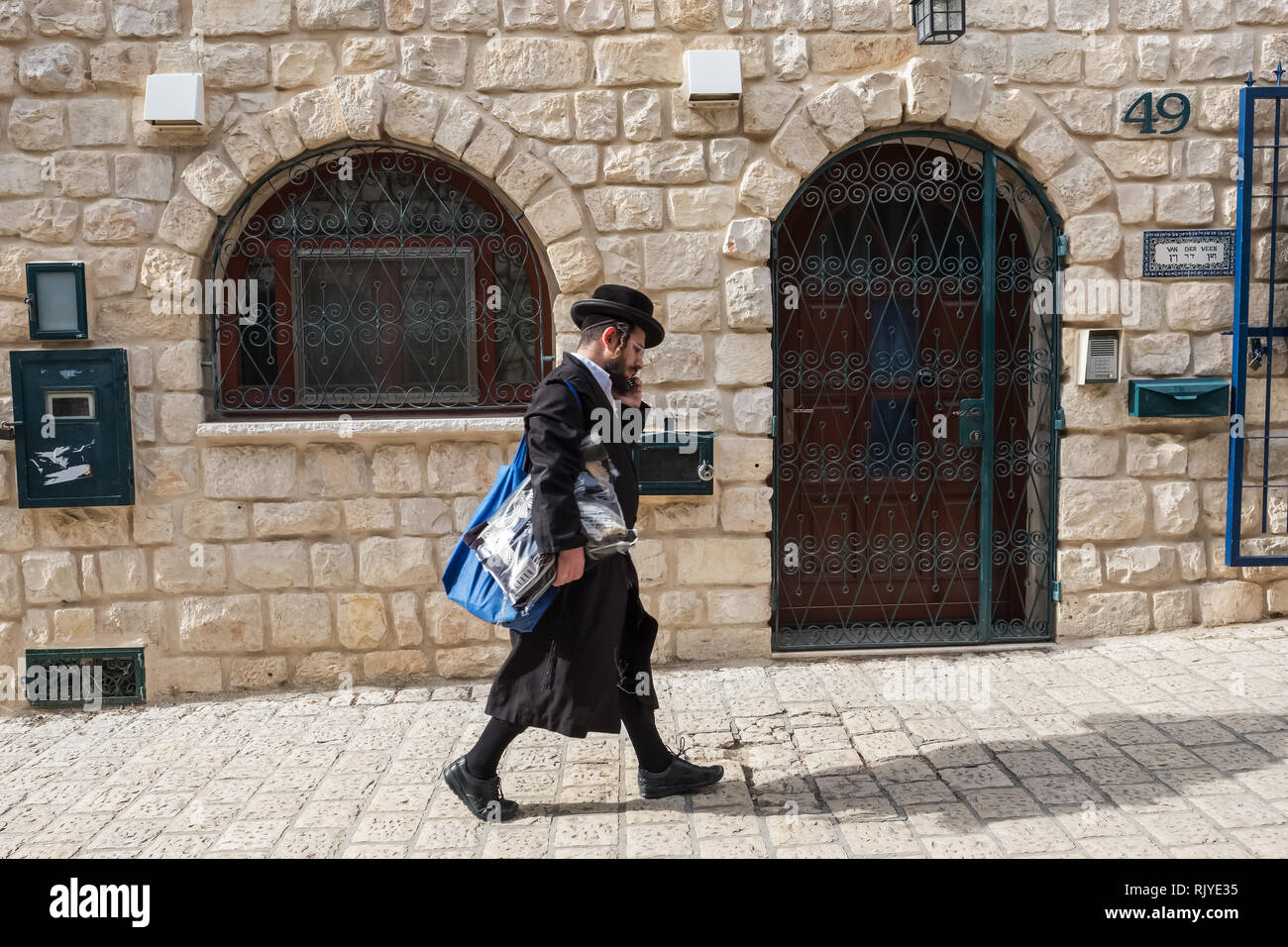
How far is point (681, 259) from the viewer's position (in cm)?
502

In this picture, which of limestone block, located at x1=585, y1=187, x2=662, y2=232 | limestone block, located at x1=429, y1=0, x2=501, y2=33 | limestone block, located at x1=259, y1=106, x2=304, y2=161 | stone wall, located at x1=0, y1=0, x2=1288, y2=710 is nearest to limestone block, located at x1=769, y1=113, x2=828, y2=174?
stone wall, located at x1=0, y1=0, x2=1288, y2=710

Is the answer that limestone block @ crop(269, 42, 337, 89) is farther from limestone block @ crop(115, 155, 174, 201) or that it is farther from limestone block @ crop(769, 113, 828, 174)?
limestone block @ crop(769, 113, 828, 174)

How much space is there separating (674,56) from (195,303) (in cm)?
255

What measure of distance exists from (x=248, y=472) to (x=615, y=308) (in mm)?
2405

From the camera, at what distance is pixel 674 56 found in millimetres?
4965

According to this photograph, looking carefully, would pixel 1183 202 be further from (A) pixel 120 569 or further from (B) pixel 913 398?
(A) pixel 120 569

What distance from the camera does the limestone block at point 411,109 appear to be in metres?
4.88

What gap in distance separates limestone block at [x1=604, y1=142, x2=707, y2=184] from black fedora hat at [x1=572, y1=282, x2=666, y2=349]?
162 centimetres

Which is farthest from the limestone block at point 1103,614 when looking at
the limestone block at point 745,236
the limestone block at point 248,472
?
the limestone block at point 248,472

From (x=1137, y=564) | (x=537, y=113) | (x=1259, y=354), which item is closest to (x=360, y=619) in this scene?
(x=537, y=113)

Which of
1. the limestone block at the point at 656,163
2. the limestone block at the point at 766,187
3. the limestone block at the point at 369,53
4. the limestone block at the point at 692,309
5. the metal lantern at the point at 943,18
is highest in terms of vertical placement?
the metal lantern at the point at 943,18

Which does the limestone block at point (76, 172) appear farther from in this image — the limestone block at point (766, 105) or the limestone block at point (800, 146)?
the limestone block at point (800, 146)

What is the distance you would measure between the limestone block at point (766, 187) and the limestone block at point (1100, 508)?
200cm

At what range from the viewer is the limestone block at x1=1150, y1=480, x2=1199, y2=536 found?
17.3ft
